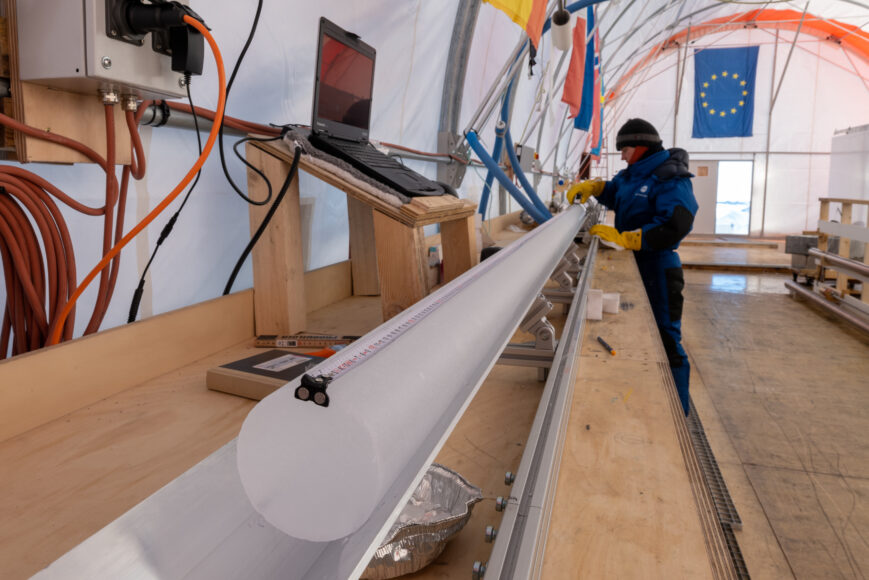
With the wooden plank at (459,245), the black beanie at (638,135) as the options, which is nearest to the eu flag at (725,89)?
the black beanie at (638,135)

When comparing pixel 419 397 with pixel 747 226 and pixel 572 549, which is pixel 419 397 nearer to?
pixel 572 549

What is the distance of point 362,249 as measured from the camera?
188 centimetres

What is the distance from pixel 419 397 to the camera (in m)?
0.38

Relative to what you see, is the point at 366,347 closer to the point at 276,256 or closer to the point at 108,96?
the point at 108,96

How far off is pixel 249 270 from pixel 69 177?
24.0 inches

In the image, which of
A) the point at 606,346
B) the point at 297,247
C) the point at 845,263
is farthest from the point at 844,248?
the point at 297,247

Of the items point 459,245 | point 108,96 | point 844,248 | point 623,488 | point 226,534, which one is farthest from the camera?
point 844,248

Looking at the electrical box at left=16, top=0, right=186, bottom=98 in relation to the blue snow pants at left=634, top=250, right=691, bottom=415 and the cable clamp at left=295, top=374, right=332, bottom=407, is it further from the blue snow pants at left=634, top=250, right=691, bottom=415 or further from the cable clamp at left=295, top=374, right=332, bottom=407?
the blue snow pants at left=634, top=250, right=691, bottom=415

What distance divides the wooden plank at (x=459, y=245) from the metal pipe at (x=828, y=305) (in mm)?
3549

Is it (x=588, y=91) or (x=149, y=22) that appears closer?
(x=149, y=22)

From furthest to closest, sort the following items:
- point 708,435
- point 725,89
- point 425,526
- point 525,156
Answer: point 725,89
point 525,156
point 708,435
point 425,526

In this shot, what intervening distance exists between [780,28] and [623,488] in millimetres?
13709

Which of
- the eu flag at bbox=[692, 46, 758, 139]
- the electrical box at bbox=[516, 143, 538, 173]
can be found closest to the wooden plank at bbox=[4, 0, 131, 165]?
the electrical box at bbox=[516, 143, 538, 173]

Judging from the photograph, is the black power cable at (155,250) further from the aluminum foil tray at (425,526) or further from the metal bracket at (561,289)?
the metal bracket at (561,289)
